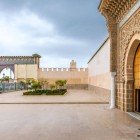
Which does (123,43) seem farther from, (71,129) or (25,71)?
A: (25,71)

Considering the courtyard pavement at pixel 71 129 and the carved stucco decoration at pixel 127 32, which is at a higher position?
the carved stucco decoration at pixel 127 32

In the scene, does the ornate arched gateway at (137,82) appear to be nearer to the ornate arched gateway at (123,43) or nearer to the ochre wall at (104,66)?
the ornate arched gateway at (123,43)

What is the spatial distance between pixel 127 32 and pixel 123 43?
624 mm

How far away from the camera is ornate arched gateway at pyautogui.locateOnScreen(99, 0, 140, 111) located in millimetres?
9024

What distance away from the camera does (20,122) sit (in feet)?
25.8

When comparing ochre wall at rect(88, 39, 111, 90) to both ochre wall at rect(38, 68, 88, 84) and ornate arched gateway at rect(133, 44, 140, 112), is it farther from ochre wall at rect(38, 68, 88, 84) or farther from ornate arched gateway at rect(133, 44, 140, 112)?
ochre wall at rect(38, 68, 88, 84)

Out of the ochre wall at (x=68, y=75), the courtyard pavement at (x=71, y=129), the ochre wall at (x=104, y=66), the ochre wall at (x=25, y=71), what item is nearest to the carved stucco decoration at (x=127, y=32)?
the courtyard pavement at (x=71, y=129)

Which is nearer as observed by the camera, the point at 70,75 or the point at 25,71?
the point at 70,75

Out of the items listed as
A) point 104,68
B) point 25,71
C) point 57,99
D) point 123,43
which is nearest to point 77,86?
point 25,71

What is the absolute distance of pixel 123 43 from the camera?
33.4 ft

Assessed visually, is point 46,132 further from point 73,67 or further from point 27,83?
point 73,67

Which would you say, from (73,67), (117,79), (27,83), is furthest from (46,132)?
(73,67)

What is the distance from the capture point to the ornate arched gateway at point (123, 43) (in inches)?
355

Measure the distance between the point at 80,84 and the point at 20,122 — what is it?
25410 mm
